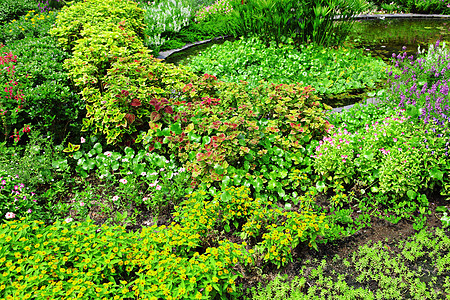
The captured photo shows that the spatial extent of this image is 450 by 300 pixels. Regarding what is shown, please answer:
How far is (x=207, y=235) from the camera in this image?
3021 mm

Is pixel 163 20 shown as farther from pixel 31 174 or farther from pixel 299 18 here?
pixel 31 174

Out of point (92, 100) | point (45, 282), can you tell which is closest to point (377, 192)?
point (45, 282)

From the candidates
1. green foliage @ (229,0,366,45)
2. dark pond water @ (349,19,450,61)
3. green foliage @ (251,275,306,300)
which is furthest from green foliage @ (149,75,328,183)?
dark pond water @ (349,19,450,61)

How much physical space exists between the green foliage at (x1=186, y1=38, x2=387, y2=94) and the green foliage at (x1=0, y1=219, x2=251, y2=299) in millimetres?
3833

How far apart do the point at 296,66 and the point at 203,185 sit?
3.74m

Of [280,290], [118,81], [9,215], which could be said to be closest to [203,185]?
[280,290]

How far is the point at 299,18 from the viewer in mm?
6664

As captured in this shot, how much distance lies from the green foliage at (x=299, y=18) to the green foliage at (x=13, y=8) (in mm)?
5055

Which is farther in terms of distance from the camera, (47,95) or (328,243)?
(47,95)

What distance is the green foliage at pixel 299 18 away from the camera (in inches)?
251

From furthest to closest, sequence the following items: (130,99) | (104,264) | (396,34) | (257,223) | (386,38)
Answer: (396,34), (386,38), (130,99), (257,223), (104,264)

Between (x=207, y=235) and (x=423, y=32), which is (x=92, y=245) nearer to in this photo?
(x=207, y=235)

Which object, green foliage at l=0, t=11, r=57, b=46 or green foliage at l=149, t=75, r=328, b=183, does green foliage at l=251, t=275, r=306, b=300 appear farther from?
green foliage at l=0, t=11, r=57, b=46

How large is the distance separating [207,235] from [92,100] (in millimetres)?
2351
